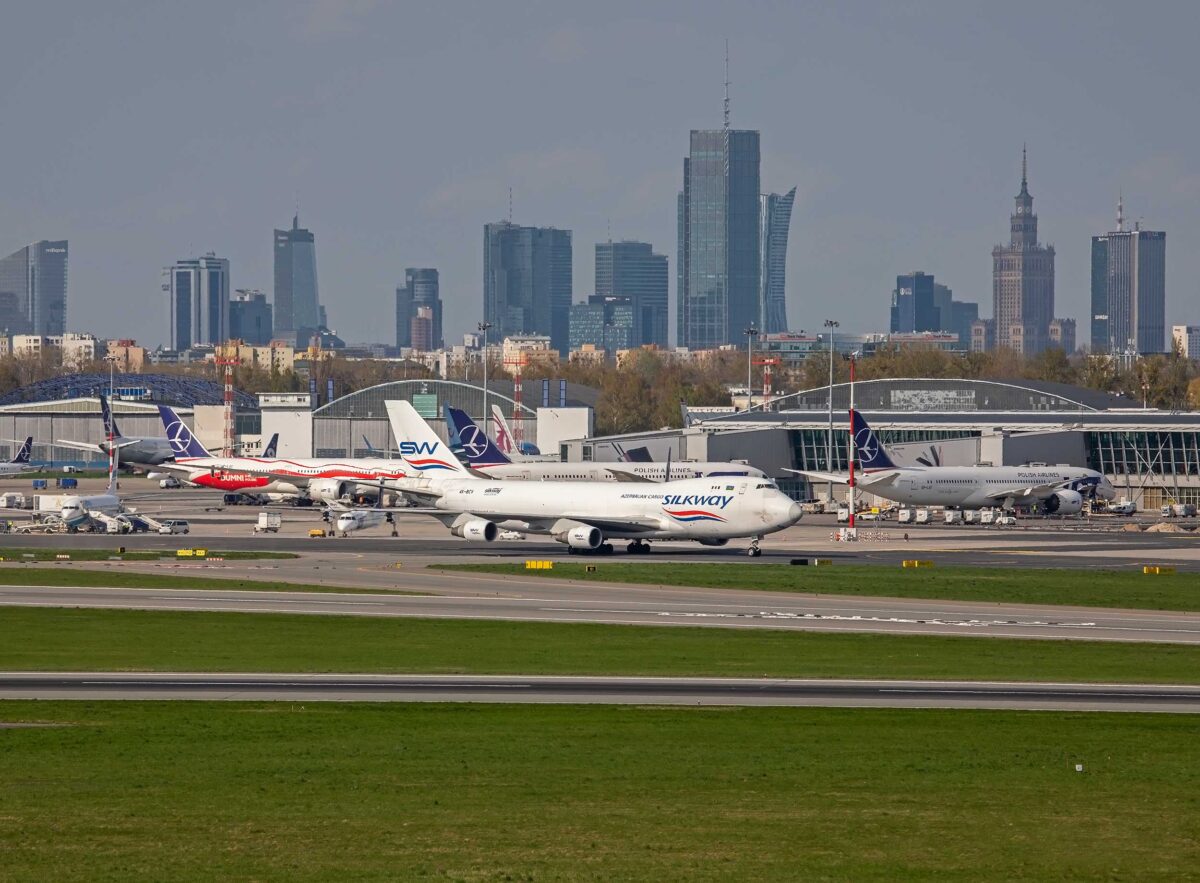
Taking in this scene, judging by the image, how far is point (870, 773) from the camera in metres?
29.3

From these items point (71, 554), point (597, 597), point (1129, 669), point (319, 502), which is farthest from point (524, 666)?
point (319, 502)

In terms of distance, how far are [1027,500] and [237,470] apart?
205 feet

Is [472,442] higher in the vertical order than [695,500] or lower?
higher

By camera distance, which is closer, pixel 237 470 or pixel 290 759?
pixel 290 759

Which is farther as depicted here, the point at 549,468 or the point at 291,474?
the point at 291,474

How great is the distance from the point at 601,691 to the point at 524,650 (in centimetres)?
859

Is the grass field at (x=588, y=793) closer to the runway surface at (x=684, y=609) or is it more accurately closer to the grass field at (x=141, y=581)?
the runway surface at (x=684, y=609)

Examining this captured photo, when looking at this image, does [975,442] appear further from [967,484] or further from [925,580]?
[925,580]

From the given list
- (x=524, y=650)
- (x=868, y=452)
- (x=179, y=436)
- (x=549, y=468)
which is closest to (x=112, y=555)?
(x=524, y=650)

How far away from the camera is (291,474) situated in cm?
13388

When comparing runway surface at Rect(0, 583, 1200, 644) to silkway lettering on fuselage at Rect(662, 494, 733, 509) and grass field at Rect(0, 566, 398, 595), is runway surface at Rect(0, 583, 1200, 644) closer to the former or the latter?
grass field at Rect(0, 566, 398, 595)

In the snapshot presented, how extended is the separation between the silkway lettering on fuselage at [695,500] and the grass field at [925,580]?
4.74 meters

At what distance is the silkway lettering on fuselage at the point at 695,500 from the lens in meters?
83.0

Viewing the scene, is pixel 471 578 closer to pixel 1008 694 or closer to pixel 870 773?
pixel 1008 694
